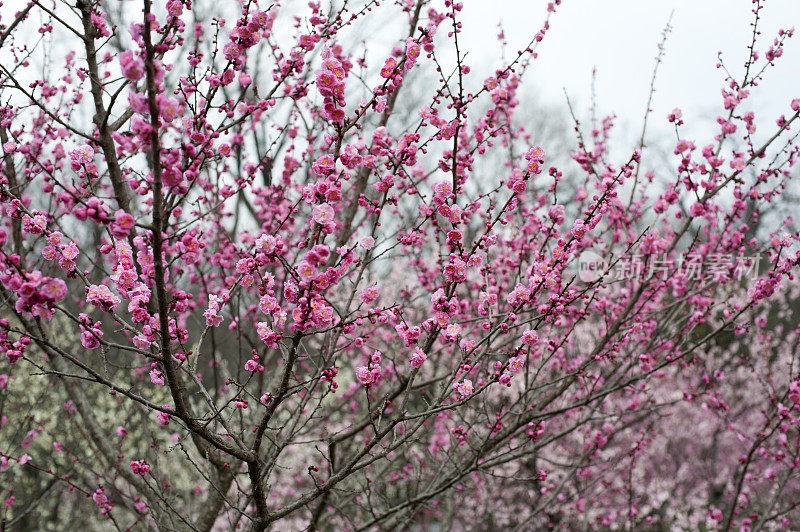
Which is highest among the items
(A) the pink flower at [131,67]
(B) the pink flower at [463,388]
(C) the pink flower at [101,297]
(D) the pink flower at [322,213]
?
(A) the pink flower at [131,67]

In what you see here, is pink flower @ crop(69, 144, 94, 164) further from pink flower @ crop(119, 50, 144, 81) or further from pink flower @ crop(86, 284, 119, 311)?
pink flower @ crop(119, 50, 144, 81)

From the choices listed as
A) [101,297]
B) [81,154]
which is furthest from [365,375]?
[81,154]

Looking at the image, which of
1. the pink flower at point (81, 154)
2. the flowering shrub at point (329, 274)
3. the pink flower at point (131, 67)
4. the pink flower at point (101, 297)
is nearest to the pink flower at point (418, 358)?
the flowering shrub at point (329, 274)

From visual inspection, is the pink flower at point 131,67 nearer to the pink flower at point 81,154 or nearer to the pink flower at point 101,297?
the pink flower at point 101,297

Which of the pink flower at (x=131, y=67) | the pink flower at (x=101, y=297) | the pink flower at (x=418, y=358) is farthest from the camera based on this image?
the pink flower at (x=418, y=358)

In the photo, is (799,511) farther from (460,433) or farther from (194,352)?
(194,352)

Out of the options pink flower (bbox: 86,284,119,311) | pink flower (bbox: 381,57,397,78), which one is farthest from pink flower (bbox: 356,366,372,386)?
pink flower (bbox: 381,57,397,78)

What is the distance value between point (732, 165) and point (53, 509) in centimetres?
1138

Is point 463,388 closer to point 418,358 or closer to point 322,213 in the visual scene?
point 418,358

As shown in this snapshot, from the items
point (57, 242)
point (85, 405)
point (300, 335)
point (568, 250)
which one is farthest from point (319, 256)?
point (85, 405)

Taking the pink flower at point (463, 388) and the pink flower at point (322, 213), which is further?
the pink flower at point (463, 388)

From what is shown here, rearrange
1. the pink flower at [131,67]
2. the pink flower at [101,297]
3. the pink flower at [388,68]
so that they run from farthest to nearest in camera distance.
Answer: the pink flower at [388,68] < the pink flower at [101,297] < the pink flower at [131,67]

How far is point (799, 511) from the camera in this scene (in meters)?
9.48

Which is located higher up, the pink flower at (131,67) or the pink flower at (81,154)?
the pink flower at (81,154)
